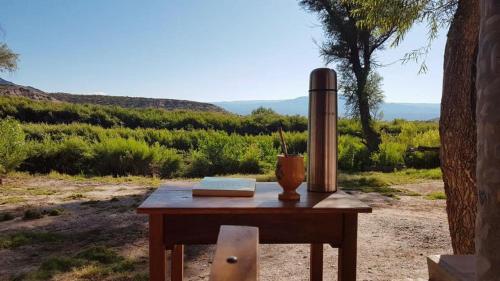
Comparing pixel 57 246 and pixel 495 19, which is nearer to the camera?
pixel 495 19

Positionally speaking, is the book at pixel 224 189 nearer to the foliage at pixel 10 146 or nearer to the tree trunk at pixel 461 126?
the tree trunk at pixel 461 126

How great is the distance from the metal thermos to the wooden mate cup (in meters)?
0.14

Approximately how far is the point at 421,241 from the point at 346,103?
5915mm

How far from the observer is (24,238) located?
320 cm

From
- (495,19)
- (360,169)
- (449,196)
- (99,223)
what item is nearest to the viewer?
(495,19)

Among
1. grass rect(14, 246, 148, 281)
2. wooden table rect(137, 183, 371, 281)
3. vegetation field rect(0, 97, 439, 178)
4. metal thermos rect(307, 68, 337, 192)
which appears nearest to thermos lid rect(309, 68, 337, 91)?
metal thermos rect(307, 68, 337, 192)

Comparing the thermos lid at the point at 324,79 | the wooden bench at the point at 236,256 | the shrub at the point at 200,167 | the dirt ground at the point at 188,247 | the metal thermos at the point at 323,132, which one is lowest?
the dirt ground at the point at 188,247

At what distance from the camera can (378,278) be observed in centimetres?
258

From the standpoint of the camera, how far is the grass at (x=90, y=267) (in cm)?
251

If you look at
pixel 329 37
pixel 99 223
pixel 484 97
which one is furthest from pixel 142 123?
pixel 484 97

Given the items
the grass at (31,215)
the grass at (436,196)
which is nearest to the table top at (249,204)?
the grass at (31,215)

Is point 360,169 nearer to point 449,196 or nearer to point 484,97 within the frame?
point 449,196

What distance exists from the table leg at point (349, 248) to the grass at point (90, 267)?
1548mm

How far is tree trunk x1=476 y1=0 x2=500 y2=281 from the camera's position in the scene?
1.64 ft
